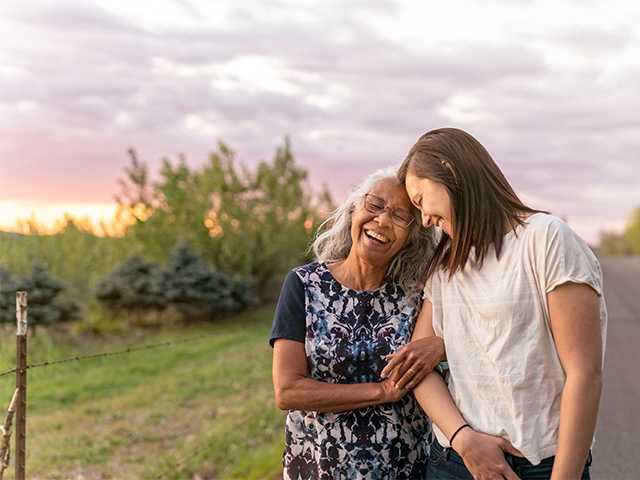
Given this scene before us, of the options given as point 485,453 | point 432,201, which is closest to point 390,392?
point 485,453

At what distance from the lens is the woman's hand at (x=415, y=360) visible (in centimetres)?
267

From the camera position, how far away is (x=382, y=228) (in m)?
2.89

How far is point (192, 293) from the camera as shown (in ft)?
69.1

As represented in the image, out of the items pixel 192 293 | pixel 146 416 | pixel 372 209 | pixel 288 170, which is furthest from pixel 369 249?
pixel 288 170

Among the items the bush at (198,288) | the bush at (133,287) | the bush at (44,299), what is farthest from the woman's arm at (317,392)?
the bush at (198,288)

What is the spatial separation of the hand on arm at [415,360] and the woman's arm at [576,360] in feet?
1.50

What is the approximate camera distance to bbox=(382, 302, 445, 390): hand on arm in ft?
8.76

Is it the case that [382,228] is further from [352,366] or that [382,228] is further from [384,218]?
[352,366]

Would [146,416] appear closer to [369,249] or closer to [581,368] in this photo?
[369,249]

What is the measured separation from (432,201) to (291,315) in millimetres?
674

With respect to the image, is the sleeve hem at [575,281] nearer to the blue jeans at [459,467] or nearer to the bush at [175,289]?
the blue jeans at [459,467]

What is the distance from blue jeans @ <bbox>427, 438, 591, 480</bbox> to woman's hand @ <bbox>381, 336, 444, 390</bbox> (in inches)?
8.1

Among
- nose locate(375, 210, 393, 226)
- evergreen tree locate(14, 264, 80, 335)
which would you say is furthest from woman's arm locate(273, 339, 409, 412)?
evergreen tree locate(14, 264, 80, 335)

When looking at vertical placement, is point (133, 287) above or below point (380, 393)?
below
